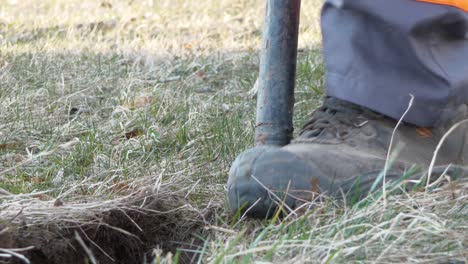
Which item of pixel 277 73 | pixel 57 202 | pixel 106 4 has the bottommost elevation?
pixel 106 4

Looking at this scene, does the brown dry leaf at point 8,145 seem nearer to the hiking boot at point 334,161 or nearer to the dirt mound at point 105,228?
the dirt mound at point 105,228

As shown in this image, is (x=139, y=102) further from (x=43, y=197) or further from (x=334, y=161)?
(x=334, y=161)

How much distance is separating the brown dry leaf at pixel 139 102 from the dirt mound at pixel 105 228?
1015mm

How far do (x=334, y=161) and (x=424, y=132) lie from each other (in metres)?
0.27

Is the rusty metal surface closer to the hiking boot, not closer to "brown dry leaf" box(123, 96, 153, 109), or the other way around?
the hiking boot

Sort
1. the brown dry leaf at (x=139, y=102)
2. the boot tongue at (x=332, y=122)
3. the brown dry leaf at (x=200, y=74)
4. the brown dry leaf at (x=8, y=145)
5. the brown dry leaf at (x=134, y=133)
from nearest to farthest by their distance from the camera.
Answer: the boot tongue at (x=332, y=122)
the brown dry leaf at (x=8, y=145)
the brown dry leaf at (x=134, y=133)
the brown dry leaf at (x=139, y=102)
the brown dry leaf at (x=200, y=74)

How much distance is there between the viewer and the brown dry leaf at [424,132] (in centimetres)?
183

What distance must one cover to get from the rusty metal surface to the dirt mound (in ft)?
0.90

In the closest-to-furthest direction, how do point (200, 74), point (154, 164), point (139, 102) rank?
point (154, 164) → point (139, 102) → point (200, 74)

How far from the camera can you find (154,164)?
Result: 2.15 meters

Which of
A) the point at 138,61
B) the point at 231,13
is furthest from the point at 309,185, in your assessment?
the point at 231,13

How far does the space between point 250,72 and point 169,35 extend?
1.07 metres

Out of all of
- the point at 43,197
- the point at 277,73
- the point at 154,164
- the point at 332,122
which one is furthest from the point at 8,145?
the point at 332,122

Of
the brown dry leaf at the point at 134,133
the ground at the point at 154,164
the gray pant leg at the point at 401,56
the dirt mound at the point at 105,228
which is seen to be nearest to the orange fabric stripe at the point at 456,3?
the gray pant leg at the point at 401,56
